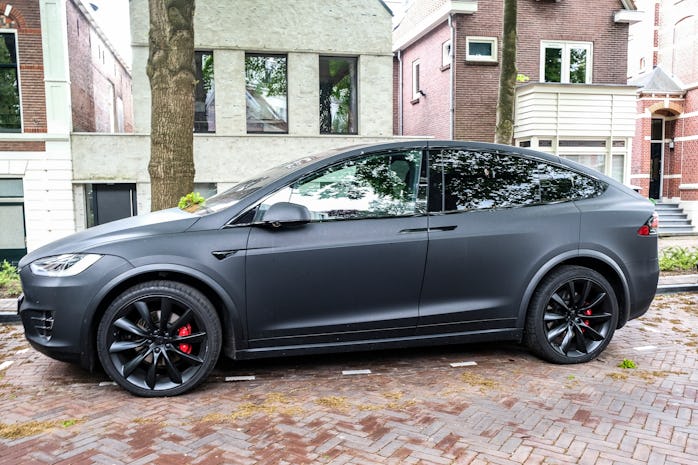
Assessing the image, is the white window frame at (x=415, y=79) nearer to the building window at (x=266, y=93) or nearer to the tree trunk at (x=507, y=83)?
the building window at (x=266, y=93)

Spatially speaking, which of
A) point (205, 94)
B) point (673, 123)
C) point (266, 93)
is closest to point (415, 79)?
point (266, 93)

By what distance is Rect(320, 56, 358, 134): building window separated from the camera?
1650 centimetres

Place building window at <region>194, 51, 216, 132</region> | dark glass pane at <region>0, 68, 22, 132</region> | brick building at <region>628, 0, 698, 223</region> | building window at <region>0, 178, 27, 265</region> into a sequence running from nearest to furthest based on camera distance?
dark glass pane at <region>0, 68, 22, 132</region> → building window at <region>0, 178, 27, 265</region> → building window at <region>194, 51, 216, 132</region> → brick building at <region>628, 0, 698, 223</region>

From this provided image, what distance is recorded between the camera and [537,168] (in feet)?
15.3

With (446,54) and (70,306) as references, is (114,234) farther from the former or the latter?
(446,54)

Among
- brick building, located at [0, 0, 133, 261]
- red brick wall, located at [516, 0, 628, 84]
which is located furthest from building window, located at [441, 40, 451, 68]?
brick building, located at [0, 0, 133, 261]

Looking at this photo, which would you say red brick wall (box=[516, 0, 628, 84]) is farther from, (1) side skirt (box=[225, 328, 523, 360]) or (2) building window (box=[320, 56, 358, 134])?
(1) side skirt (box=[225, 328, 523, 360])

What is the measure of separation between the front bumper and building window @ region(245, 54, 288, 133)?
12.6 metres

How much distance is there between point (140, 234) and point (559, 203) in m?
3.19

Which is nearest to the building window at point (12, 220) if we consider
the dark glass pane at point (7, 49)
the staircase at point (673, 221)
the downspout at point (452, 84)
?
the dark glass pane at point (7, 49)

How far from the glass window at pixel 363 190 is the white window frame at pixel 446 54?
587 inches

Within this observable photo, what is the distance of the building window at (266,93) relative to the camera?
15.9 m

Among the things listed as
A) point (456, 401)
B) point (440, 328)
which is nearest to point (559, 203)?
point (440, 328)

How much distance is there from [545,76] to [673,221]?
720 centimetres
